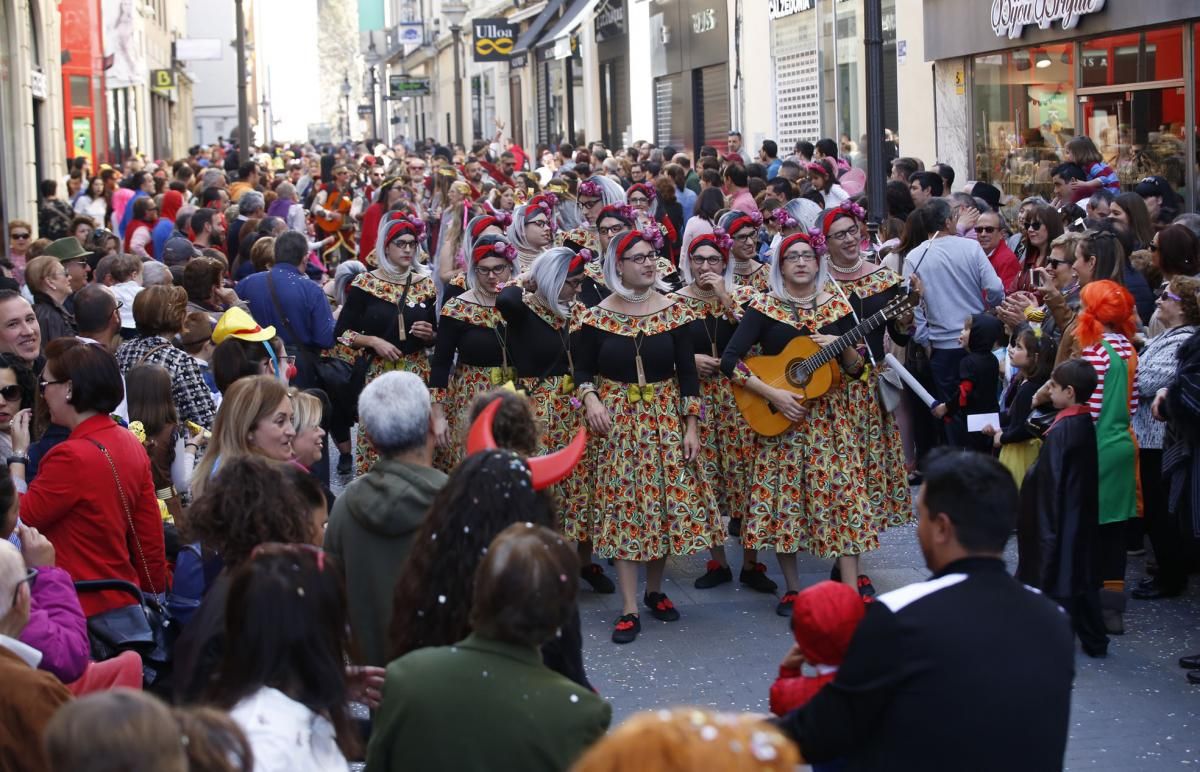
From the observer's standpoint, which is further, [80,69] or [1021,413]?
[80,69]

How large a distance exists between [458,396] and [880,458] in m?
2.41

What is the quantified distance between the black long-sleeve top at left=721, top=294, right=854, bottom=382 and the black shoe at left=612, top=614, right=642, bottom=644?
133 cm

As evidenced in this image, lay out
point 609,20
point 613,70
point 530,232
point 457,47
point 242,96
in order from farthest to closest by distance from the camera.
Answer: point 457,47
point 613,70
point 609,20
point 242,96
point 530,232

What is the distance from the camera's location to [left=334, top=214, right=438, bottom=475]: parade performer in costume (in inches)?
368

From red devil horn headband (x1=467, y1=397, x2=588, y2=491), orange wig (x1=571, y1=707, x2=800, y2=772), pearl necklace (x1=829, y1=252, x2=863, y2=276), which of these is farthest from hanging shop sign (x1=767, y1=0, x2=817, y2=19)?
orange wig (x1=571, y1=707, x2=800, y2=772)

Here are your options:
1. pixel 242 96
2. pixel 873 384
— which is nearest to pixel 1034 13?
pixel 873 384

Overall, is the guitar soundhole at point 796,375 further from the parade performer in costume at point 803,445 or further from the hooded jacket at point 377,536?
the hooded jacket at point 377,536

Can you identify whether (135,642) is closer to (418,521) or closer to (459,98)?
(418,521)

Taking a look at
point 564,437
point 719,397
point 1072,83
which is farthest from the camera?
point 1072,83

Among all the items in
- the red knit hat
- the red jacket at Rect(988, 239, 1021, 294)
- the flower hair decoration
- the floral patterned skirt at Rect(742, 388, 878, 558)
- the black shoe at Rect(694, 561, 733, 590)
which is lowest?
the black shoe at Rect(694, 561, 733, 590)

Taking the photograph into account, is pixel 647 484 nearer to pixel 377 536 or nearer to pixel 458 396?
pixel 458 396

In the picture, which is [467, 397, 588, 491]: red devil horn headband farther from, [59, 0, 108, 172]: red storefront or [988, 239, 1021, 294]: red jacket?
[59, 0, 108, 172]: red storefront

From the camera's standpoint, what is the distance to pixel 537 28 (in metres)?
40.9

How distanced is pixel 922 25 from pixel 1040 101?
3078 millimetres
